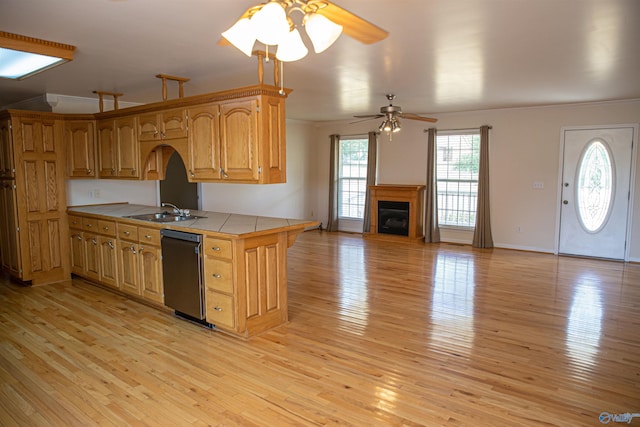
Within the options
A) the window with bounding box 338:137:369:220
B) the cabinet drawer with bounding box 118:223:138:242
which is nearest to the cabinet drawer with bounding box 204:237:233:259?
the cabinet drawer with bounding box 118:223:138:242

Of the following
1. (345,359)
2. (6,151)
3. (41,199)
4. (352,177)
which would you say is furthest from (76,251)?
(352,177)

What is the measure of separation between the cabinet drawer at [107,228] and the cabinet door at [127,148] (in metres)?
0.61

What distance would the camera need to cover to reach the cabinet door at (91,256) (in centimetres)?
489

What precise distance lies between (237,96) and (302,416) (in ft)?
8.48

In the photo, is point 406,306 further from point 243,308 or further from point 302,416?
point 302,416

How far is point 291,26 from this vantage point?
6.98 ft

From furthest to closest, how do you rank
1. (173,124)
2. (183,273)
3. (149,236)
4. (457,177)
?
(457,177), (173,124), (149,236), (183,273)

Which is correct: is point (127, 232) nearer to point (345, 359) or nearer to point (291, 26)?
point (345, 359)

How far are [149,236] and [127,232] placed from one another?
450 millimetres

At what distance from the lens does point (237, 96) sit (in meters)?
3.62

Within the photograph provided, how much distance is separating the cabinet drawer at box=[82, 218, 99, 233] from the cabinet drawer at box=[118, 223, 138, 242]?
0.53 metres

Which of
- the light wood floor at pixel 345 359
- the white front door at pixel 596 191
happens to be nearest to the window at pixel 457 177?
the white front door at pixel 596 191

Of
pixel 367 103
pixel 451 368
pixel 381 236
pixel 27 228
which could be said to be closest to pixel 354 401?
pixel 451 368

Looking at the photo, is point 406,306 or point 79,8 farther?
point 406,306
